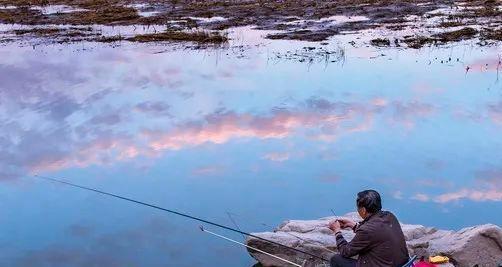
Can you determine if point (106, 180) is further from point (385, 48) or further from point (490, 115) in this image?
point (385, 48)

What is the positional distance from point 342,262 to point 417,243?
167cm

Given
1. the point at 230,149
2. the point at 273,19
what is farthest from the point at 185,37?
the point at 230,149

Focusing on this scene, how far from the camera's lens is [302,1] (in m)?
37.1

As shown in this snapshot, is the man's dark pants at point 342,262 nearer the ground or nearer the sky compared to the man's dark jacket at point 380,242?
nearer the ground

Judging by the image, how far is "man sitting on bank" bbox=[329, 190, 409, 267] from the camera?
5961mm

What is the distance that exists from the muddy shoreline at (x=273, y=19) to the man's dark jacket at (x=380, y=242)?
58.3 ft

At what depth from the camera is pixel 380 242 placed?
6031mm

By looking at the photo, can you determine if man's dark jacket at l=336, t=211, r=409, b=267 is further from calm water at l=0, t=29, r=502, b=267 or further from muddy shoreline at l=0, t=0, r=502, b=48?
muddy shoreline at l=0, t=0, r=502, b=48

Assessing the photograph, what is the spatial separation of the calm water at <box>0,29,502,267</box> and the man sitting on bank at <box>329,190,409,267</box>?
3136 mm

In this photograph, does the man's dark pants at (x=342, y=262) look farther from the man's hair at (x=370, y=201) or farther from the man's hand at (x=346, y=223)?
the man's hair at (x=370, y=201)

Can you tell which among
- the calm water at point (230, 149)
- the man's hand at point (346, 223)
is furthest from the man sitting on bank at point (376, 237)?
the calm water at point (230, 149)

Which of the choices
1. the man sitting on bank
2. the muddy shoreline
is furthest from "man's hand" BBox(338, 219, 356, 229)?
the muddy shoreline

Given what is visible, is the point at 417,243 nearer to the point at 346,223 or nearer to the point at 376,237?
the point at 346,223

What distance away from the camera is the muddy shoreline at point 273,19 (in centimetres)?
2577
